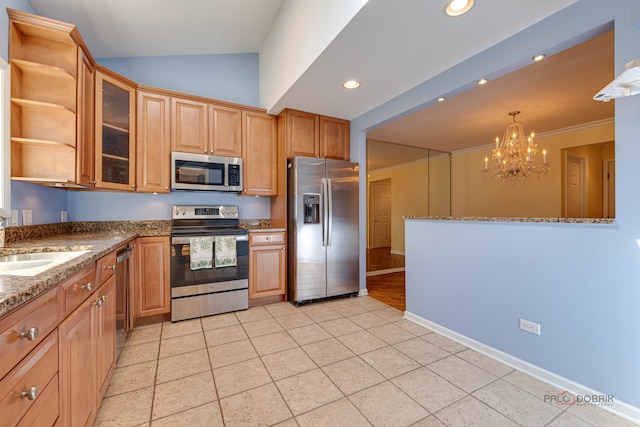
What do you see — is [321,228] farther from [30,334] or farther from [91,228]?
[30,334]

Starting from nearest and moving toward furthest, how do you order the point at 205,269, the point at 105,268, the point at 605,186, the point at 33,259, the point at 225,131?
the point at 33,259, the point at 105,268, the point at 205,269, the point at 225,131, the point at 605,186

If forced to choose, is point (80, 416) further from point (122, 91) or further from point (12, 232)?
point (122, 91)

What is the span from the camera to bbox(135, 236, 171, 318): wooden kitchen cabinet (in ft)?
8.55

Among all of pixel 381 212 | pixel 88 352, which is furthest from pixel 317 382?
pixel 381 212

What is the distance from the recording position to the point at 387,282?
4461 mm

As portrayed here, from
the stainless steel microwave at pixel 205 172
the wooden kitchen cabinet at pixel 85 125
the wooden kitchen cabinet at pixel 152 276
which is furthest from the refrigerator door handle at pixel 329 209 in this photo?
the wooden kitchen cabinet at pixel 85 125

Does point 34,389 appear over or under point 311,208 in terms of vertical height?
under

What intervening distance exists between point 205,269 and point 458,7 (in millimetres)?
2994

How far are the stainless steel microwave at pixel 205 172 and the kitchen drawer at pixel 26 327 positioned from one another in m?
2.15

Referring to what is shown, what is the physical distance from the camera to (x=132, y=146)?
2723 millimetres

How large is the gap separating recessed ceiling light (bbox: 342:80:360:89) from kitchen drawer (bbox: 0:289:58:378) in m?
2.53

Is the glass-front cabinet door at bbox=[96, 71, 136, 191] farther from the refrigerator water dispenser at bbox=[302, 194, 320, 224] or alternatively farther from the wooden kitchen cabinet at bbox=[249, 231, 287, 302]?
the refrigerator water dispenser at bbox=[302, 194, 320, 224]

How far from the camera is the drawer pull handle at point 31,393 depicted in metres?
0.77

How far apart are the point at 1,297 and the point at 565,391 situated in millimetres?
2717
